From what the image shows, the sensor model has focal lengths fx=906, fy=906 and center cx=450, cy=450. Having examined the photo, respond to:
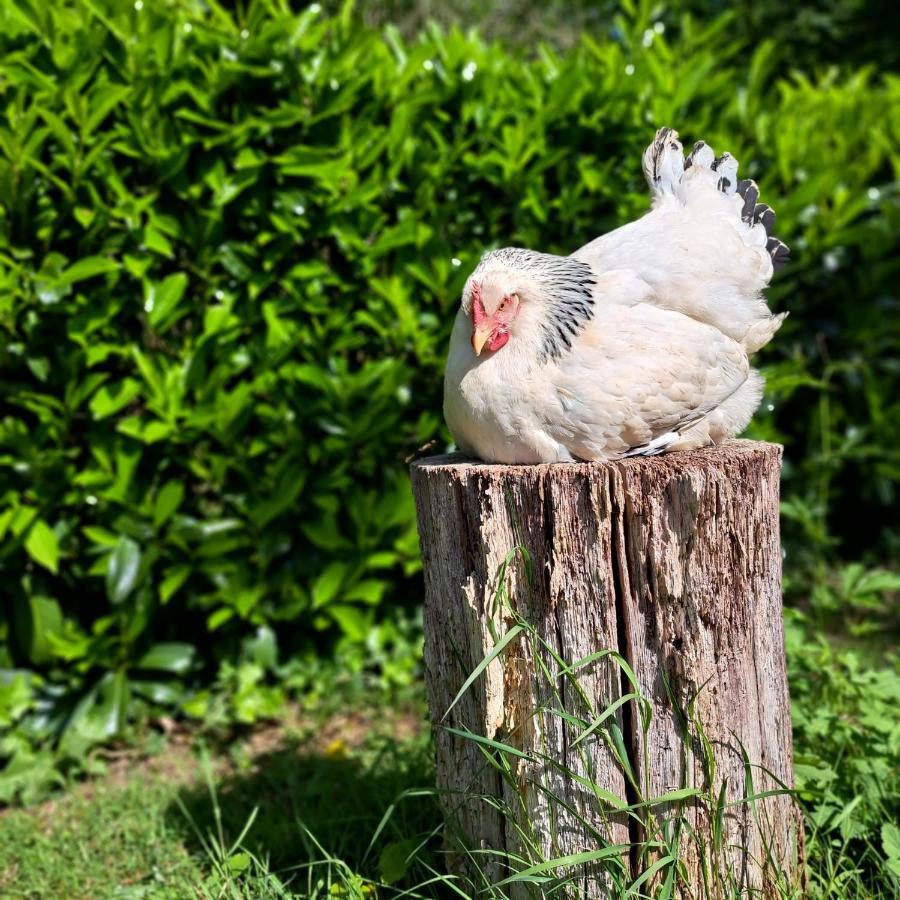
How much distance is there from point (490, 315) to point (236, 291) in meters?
1.88

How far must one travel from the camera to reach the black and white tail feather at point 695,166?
2936mm

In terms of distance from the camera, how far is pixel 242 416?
3.82 metres

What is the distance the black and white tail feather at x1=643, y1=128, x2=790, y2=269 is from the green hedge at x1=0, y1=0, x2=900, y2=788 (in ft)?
4.10

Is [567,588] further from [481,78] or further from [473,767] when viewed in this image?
[481,78]

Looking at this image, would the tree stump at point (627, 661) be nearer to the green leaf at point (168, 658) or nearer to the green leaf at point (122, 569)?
the green leaf at point (122, 569)

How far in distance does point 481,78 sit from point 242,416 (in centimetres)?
188

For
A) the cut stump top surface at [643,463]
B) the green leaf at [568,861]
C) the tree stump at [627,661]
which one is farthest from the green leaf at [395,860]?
the cut stump top surface at [643,463]

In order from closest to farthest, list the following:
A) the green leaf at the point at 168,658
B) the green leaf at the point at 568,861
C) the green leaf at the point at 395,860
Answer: the green leaf at the point at 568,861 < the green leaf at the point at 395,860 < the green leaf at the point at 168,658

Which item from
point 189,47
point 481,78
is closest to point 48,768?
point 189,47

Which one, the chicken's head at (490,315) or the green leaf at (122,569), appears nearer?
the chicken's head at (490,315)

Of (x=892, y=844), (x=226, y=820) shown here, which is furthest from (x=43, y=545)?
(x=892, y=844)

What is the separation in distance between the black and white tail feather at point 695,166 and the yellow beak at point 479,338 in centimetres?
99

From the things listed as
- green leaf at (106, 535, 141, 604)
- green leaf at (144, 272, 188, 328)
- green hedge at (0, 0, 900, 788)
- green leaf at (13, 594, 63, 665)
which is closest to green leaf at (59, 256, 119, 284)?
green hedge at (0, 0, 900, 788)

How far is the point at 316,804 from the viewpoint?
336 centimetres
